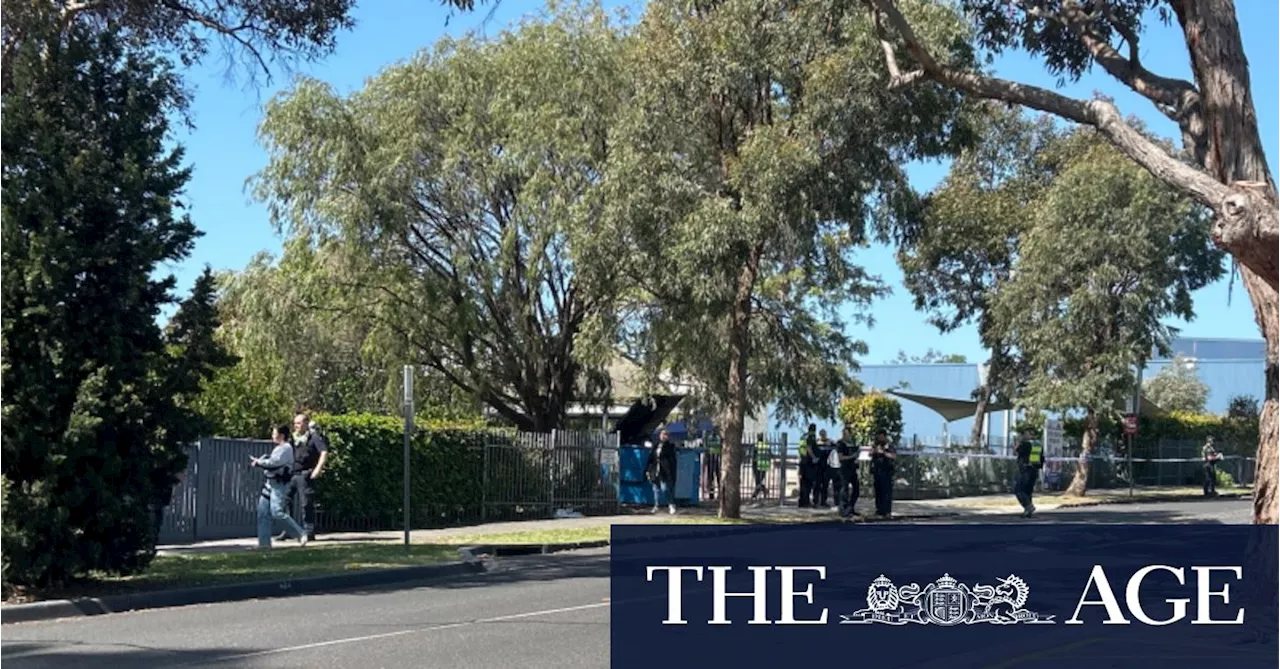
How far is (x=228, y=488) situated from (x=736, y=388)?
9.23 metres

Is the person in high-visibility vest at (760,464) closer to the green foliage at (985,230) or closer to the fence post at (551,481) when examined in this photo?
the fence post at (551,481)

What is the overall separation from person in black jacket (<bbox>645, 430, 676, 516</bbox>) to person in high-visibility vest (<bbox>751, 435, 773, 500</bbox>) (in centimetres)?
411

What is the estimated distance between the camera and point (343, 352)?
31031 millimetres

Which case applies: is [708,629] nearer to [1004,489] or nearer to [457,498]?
[457,498]

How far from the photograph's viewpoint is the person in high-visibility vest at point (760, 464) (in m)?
32.7

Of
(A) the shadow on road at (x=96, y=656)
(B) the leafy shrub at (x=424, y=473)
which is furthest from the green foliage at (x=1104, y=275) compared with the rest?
(A) the shadow on road at (x=96, y=656)

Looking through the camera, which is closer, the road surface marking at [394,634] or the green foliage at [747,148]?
the road surface marking at [394,634]

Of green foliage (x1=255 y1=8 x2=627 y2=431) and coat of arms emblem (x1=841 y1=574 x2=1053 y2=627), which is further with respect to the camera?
green foliage (x1=255 y1=8 x2=627 y2=431)

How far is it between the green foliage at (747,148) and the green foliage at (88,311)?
10.5m

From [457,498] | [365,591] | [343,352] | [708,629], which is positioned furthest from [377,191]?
[708,629]

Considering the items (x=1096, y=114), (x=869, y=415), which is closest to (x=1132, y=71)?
(x=1096, y=114)

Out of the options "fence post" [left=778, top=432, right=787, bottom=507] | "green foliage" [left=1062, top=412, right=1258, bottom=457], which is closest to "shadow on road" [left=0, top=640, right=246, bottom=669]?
"fence post" [left=778, top=432, right=787, bottom=507]

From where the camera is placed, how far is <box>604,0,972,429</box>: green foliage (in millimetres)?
23453

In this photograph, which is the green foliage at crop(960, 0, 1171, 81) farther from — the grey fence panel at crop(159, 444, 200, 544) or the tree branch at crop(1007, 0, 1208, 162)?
the grey fence panel at crop(159, 444, 200, 544)
